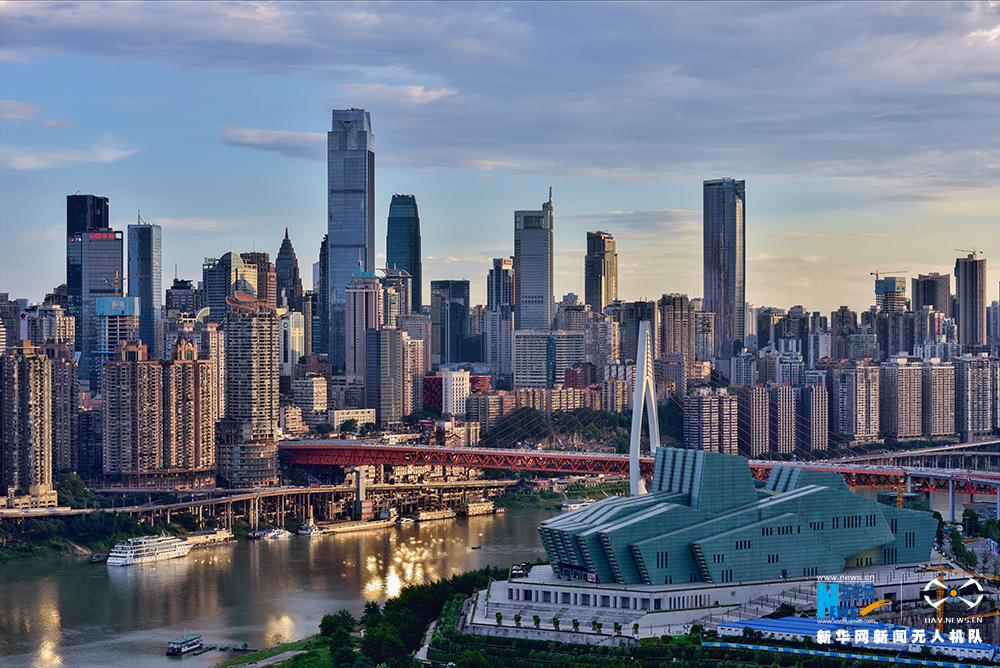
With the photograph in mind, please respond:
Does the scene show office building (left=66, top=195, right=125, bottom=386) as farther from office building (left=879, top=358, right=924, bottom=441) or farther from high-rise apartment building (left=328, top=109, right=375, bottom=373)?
office building (left=879, top=358, right=924, bottom=441)

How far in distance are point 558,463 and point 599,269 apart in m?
54.1

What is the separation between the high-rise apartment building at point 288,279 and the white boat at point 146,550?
5347 centimetres

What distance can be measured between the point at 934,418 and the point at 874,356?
57.5 feet

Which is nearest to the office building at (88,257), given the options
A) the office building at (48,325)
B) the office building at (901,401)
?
the office building at (48,325)

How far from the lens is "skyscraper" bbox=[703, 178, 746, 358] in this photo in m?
100

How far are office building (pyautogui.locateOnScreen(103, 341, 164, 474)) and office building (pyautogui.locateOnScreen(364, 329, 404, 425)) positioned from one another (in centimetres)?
1859

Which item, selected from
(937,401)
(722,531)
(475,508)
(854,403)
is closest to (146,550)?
(475,508)

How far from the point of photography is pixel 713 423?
56375 mm

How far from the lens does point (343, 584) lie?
3005 cm

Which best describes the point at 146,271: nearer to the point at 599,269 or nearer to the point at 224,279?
the point at 224,279

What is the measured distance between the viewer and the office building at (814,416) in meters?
60.5

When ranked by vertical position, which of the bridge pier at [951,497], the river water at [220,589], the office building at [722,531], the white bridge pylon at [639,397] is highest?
the white bridge pylon at [639,397]

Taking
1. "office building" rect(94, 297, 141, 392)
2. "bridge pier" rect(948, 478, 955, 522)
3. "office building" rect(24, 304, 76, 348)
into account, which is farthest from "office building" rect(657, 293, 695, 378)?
"bridge pier" rect(948, 478, 955, 522)
